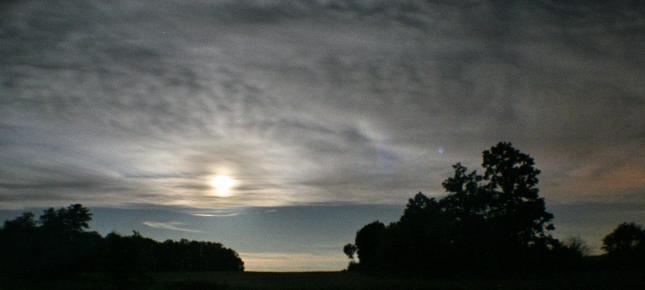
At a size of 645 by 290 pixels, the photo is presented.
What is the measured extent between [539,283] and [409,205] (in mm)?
35510

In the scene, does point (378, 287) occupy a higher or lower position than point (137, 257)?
lower

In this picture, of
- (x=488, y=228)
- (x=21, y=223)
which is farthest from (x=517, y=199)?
(x=21, y=223)

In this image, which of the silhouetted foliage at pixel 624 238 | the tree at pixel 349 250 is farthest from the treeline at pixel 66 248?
the silhouetted foliage at pixel 624 238

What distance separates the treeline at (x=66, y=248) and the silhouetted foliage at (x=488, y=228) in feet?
147

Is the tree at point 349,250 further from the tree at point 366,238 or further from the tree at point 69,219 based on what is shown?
the tree at point 69,219

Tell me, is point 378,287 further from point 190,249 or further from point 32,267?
point 190,249

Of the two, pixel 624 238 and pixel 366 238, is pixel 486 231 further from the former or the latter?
pixel 624 238

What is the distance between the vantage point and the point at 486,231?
198ft

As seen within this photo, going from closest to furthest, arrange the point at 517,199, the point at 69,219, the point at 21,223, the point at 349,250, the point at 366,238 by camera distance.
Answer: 1. the point at 517,199
2. the point at 69,219
3. the point at 21,223
4. the point at 366,238
5. the point at 349,250

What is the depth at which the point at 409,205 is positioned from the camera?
3150 inches

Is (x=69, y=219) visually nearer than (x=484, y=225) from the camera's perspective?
No

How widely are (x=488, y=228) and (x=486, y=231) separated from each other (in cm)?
59

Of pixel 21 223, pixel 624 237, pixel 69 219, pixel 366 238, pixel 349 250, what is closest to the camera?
pixel 69 219

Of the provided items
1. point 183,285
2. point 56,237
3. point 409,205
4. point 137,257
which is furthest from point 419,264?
point 56,237
